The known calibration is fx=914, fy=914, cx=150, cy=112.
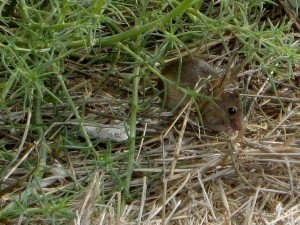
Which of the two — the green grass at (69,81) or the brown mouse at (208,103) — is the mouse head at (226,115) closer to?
the brown mouse at (208,103)

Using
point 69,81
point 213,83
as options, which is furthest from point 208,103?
point 69,81

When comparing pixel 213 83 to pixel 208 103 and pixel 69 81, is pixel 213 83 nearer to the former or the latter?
pixel 208 103

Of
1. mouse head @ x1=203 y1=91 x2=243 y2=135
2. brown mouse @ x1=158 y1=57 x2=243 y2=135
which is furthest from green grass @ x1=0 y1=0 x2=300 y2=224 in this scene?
mouse head @ x1=203 y1=91 x2=243 y2=135

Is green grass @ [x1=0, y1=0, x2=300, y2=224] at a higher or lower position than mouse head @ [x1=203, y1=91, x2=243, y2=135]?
higher

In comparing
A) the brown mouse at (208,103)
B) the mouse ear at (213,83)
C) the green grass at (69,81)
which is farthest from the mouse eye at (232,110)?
the green grass at (69,81)

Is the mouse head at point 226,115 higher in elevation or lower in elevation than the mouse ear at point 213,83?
lower

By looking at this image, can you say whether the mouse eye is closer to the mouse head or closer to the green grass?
the mouse head

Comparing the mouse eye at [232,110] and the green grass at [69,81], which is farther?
the mouse eye at [232,110]
